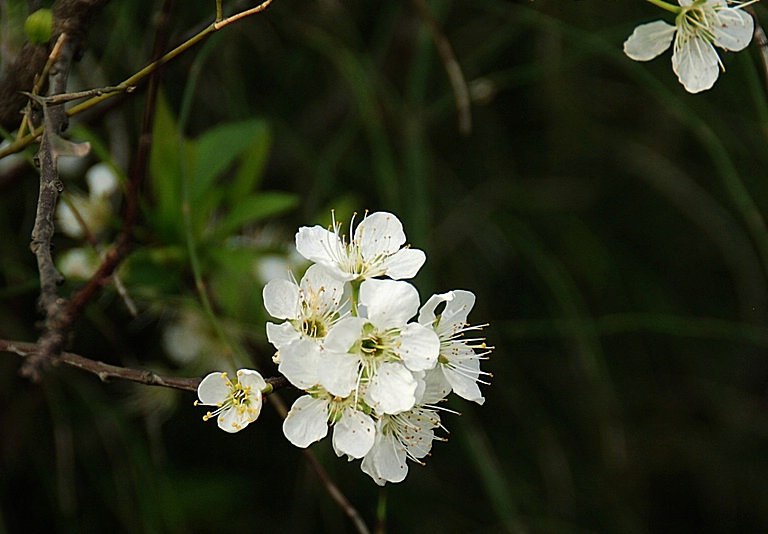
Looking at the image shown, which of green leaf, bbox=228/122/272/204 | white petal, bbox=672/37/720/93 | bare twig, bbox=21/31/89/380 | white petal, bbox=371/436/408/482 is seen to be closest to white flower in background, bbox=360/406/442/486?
white petal, bbox=371/436/408/482

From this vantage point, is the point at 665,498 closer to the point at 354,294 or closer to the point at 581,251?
the point at 581,251

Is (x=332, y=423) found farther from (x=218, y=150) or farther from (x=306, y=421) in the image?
(x=218, y=150)

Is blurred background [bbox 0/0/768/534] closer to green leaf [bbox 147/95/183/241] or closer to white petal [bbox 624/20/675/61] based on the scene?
green leaf [bbox 147/95/183/241]

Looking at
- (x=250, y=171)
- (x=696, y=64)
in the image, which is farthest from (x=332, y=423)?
(x=250, y=171)

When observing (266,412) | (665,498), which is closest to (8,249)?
(266,412)

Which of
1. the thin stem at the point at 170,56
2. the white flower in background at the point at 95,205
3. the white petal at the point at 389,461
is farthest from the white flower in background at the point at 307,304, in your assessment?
the white flower in background at the point at 95,205
